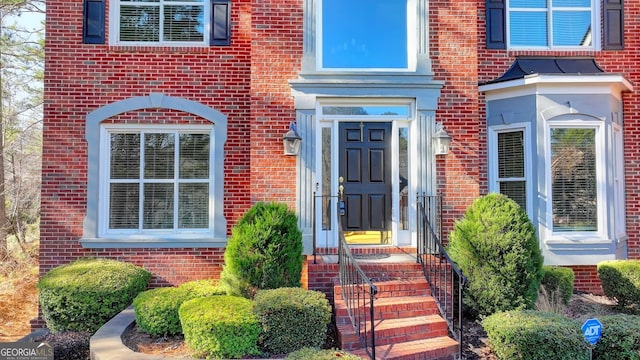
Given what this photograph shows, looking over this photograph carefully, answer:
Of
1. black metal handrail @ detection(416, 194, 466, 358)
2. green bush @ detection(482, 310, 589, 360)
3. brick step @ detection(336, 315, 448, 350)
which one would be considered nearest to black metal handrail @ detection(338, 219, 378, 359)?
brick step @ detection(336, 315, 448, 350)

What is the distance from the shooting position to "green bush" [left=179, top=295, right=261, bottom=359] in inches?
163

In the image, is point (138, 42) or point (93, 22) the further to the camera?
point (138, 42)

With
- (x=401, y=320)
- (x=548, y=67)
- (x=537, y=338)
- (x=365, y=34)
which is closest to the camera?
(x=537, y=338)

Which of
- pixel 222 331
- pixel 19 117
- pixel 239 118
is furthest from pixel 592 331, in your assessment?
pixel 19 117

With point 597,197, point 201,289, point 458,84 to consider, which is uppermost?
point 458,84

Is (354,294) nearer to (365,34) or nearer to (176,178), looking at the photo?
(176,178)

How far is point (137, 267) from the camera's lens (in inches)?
257

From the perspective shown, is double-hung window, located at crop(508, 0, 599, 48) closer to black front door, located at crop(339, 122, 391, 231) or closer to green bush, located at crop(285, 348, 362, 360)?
black front door, located at crop(339, 122, 391, 231)

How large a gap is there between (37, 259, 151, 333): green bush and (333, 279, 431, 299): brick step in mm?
2962

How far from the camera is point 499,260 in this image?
5.38 metres

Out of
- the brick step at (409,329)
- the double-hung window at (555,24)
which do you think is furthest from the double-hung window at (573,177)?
the brick step at (409,329)

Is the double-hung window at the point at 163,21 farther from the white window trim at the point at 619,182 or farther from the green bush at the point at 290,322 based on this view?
the white window trim at the point at 619,182

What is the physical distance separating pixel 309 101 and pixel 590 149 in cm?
468

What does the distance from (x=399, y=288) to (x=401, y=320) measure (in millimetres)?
512
